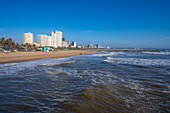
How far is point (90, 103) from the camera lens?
3822 mm

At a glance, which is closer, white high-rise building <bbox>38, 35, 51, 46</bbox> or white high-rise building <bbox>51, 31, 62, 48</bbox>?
white high-rise building <bbox>38, 35, 51, 46</bbox>

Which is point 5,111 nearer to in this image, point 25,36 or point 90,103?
point 90,103

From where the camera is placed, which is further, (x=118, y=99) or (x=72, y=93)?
(x=72, y=93)

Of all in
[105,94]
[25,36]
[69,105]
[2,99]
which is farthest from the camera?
[25,36]

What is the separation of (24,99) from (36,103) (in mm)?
640

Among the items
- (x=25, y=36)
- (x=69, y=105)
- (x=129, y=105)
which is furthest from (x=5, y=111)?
(x=25, y=36)

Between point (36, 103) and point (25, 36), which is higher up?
point (25, 36)

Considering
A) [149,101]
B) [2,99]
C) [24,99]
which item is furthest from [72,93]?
[149,101]

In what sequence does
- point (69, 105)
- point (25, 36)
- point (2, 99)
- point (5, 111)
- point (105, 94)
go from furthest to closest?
point (25, 36) → point (105, 94) → point (2, 99) → point (69, 105) → point (5, 111)

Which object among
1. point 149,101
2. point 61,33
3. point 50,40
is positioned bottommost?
point 149,101

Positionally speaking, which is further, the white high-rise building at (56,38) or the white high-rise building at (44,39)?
the white high-rise building at (56,38)

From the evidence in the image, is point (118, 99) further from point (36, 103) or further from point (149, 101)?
point (36, 103)

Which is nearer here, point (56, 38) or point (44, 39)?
point (44, 39)

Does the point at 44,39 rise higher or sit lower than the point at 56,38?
lower
